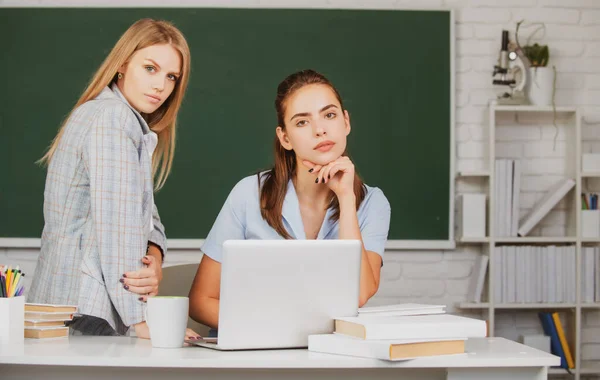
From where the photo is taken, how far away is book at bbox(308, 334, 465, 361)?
132cm

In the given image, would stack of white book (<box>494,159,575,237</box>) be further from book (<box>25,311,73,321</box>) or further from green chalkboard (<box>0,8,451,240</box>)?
book (<box>25,311,73,321</box>)

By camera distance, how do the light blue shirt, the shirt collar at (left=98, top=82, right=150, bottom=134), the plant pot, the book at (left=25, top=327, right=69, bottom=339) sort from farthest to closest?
the plant pot → the light blue shirt → the shirt collar at (left=98, top=82, right=150, bottom=134) → the book at (left=25, top=327, right=69, bottom=339)

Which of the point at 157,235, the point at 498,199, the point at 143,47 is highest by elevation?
the point at 143,47

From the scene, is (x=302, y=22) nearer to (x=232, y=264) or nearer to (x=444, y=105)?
(x=444, y=105)

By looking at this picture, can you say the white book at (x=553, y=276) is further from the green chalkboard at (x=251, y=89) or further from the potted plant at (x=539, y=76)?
the potted plant at (x=539, y=76)

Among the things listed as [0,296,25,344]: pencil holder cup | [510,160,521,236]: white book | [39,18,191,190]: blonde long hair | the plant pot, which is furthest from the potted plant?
[0,296,25,344]: pencil holder cup

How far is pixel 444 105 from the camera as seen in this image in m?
3.83

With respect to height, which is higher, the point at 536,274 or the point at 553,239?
the point at 553,239

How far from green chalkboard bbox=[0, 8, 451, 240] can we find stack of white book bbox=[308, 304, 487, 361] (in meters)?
2.41

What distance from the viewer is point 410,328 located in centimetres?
137

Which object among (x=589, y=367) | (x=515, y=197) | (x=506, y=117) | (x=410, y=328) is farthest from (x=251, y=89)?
(x=410, y=328)

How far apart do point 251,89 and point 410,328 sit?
8.62 ft

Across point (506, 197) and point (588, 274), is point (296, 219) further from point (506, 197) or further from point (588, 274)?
point (588, 274)

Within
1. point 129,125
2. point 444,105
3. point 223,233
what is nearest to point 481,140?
point 444,105
